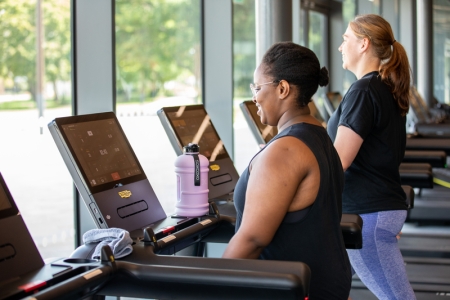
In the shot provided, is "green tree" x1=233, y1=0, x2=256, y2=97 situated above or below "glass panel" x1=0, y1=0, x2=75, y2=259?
above

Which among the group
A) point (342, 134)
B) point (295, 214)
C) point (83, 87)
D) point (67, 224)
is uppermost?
point (83, 87)

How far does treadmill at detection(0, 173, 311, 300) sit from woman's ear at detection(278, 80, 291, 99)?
18.9 inches

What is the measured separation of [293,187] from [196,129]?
4.48 feet

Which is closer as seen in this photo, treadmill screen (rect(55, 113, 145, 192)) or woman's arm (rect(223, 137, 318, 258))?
woman's arm (rect(223, 137, 318, 258))

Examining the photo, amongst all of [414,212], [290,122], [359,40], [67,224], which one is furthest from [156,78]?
[414,212]

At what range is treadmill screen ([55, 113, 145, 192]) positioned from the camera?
2195 mm

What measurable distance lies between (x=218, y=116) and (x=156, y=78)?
683 millimetres

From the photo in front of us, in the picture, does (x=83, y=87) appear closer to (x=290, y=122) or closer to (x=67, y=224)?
(x=67, y=224)

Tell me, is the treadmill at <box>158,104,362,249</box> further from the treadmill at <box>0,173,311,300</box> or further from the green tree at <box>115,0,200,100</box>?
the treadmill at <box>0,173,311,300</box>

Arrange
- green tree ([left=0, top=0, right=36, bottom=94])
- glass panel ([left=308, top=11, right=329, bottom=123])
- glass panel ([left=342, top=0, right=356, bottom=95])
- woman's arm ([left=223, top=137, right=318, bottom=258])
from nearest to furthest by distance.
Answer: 1. woman's arm ([left=223, top=137, right=318, bottom=258])
2. green tree ([left=0, top=0, right=36, bottom=94])
3. glass panel ([left=308, top=11, right=329, bottom=123])
4. glass panel ([left=342, top=0, right=356, bottom=95])

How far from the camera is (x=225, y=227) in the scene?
8.26 feet

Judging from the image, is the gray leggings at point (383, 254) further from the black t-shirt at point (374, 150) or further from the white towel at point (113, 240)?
the white towel at point (113, 240)

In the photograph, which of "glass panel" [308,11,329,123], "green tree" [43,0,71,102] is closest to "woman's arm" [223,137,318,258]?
"green tree" [43,0,71,102]

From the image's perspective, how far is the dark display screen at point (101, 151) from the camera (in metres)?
2.20
